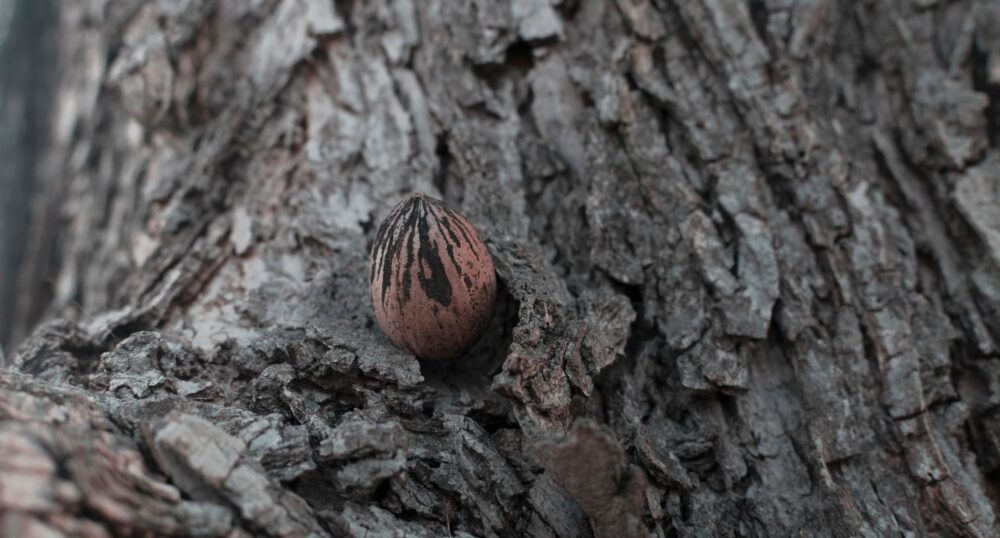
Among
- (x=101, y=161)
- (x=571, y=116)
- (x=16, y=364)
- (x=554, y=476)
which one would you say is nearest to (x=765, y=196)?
(x=571, y=116)

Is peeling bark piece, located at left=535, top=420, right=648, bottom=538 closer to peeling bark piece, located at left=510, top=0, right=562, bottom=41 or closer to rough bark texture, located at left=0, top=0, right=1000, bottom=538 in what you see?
rough bark texture, located at left=0, top=0, right=1000, bottom=538

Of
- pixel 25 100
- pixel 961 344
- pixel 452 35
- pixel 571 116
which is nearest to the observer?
pixel 961 344

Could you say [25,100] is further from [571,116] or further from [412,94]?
[571,116]

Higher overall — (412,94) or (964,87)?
(964,87)

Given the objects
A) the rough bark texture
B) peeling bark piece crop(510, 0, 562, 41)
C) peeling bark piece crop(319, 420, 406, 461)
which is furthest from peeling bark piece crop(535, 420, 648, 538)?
peeling bark piece crop(510, 0, 562, 41)

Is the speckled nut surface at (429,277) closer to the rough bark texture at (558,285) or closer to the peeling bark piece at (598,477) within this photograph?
the rough bark texture at (558,285)

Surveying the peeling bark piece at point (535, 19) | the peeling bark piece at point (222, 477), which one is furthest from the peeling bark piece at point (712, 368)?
the peeling bark piece at point (535, 19)
